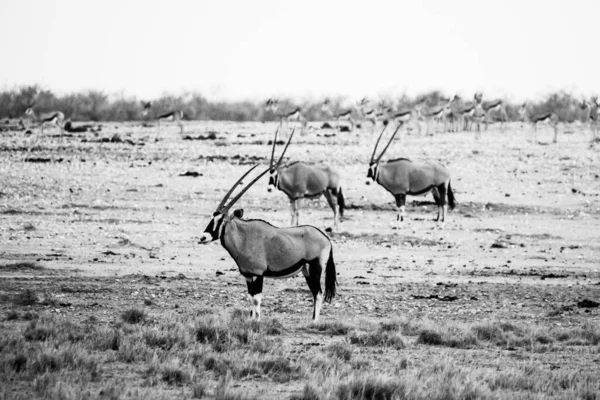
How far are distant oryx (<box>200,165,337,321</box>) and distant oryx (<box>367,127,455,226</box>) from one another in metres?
11.0

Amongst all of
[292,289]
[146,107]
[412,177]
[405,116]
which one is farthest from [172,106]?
[292,289]

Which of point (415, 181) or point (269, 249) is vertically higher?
point (415, 181)

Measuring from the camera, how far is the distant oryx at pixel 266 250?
10.4 m

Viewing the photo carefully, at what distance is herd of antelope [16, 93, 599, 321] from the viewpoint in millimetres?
10469

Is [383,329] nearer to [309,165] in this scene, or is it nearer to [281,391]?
[281,391]

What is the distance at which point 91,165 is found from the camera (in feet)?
88.9

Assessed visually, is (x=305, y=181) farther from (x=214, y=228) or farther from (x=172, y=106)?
(x=172, y=106)

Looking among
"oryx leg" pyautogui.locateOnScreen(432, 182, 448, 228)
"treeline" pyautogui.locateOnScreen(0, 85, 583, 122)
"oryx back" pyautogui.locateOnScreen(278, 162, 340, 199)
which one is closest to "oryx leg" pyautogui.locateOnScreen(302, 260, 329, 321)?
"oryx back" pyautogui.locateOnScreen(278, 162, 340, 199)

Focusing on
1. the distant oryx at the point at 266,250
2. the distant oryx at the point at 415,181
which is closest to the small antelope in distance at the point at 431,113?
the distant oryx at the point at 415,181

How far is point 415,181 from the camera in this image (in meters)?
22.3

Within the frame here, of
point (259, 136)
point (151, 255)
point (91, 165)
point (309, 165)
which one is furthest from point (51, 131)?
point (151, 255)

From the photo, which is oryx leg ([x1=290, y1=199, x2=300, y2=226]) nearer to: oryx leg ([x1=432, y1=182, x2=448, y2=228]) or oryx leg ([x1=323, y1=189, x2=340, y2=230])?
oryx leg ([x1=323, y1=189, x2=340, y2=230])

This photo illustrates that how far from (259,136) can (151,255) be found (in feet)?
69.9

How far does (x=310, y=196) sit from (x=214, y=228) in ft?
35.3
